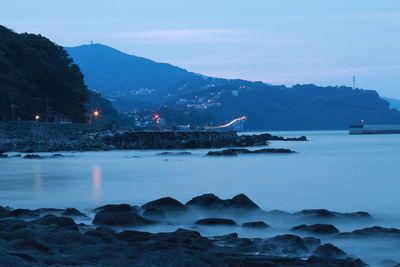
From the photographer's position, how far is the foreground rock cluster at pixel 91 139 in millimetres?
41737

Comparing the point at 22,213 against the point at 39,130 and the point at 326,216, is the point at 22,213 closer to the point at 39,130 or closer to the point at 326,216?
the point at 326,216

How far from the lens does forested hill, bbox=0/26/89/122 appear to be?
49875mm

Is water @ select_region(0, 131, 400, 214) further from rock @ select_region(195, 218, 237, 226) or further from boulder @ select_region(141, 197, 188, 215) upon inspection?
rock @ select_region(195, 218, 237, 226)

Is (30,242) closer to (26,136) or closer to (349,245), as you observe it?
(349,245)

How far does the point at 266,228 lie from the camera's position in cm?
990

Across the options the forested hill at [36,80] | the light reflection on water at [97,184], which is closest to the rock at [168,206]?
the light reflection on water at [97,184]

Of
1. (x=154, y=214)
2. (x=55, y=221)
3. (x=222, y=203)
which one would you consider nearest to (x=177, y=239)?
(x=55, y=221)

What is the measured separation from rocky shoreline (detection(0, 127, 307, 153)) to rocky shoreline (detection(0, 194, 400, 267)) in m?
30.0

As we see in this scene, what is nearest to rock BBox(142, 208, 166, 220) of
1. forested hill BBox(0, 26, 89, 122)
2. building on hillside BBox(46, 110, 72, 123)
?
forested hill BBox(0, 26, 89, 122)

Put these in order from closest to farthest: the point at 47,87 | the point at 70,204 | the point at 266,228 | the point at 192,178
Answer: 1. the point at 266,228
2. the point at 70,204
3. the point at 192,178
4. the point at 47,87

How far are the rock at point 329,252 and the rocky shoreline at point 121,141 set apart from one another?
1333 inches

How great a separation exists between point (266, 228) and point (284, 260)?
3.22m

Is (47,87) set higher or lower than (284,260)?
higher

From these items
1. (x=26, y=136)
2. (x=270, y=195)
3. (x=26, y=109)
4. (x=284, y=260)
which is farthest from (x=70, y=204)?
(x=26, y=109)
